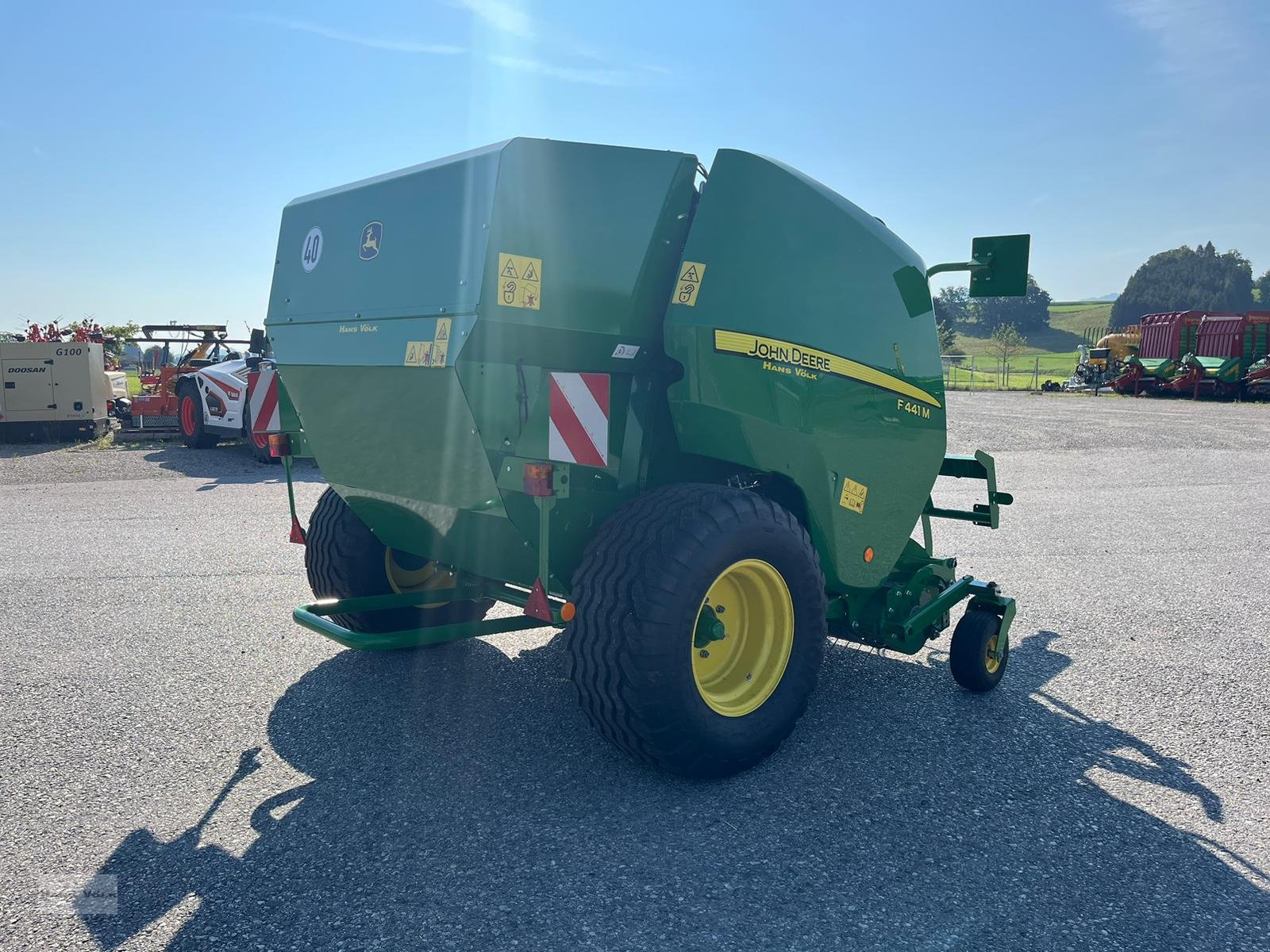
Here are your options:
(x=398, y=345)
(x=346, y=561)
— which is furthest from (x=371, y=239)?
(x=346, y=561)

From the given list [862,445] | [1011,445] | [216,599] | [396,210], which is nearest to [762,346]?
[862,445]

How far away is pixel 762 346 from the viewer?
360 centimetres

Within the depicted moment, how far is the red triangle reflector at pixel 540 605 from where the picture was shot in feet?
11.0

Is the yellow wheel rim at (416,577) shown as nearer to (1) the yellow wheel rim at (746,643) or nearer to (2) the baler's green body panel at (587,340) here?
(2) the baler's green body panel at (587,340)

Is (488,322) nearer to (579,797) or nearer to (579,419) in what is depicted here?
(579,419)

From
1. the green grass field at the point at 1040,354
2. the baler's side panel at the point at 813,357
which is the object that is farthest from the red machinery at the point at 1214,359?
the baler's side panel at the point at 813,357

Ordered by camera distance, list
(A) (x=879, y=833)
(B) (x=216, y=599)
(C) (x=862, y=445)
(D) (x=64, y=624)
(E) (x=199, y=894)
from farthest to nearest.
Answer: (B) (x=216, y=599) < (D) (x=64, y=624) < (C) (x=862, y=445) < (A) (x=879, y=833) < (E) (x=199, y=894)

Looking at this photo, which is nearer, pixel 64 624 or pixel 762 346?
pixel 762 346

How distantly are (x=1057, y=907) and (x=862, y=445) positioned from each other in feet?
6.46

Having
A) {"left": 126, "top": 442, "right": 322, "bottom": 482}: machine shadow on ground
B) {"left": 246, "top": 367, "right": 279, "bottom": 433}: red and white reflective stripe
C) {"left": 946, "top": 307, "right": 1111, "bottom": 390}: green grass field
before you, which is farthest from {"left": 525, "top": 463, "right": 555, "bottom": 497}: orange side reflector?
{"left": 946, "top": 307, "right": 1111, "bottom": 390}: green grass field

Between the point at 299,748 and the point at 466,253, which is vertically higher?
the point at 466,253

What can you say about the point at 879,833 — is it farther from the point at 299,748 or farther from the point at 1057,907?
the point at 299,748

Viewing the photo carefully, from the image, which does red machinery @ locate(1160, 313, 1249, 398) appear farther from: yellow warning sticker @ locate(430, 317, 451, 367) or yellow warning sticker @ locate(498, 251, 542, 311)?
yellow warning sticker @ locate(430, 317, 451, 367)

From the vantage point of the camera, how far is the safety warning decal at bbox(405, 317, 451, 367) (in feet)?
10.6
